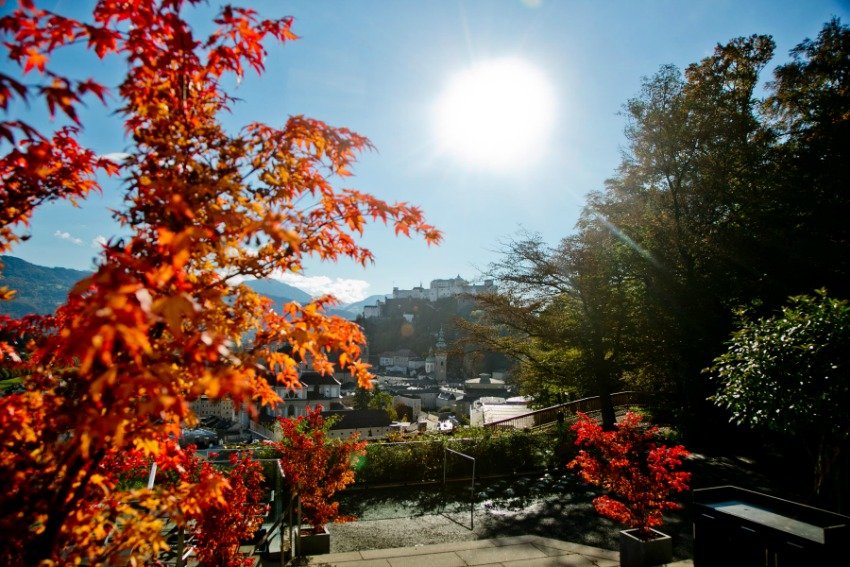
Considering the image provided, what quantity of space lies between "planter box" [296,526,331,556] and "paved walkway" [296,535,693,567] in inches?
8.4

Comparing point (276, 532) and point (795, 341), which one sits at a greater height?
point (795, 341)

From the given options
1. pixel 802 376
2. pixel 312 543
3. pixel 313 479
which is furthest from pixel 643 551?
pixel 313 479

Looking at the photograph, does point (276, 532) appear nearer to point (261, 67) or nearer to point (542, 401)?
point (261, 67)

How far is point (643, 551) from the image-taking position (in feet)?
19.7

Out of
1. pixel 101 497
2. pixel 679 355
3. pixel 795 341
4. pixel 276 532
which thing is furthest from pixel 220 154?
pixel 679 355

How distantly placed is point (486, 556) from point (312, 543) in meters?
2.61

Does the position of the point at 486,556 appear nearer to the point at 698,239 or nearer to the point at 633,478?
the point at 633,478

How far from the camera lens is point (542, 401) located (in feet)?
98.9

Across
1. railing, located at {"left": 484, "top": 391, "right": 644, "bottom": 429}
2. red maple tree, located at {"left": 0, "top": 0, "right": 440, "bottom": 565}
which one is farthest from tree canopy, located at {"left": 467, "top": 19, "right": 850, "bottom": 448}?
red maple tree, located at {"left": 0, "top": 0, "right": 440, "bottom": 565}

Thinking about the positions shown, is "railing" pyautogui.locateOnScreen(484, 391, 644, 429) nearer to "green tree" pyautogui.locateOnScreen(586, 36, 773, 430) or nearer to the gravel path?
"green tree" pyautogui.locateOnScreen(586, 36, 773, 430)

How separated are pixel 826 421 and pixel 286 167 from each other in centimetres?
666

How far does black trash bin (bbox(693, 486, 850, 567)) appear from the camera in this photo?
385 centimetres

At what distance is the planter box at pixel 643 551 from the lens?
6.02 meters

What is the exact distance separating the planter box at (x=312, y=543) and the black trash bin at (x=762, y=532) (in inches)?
197
